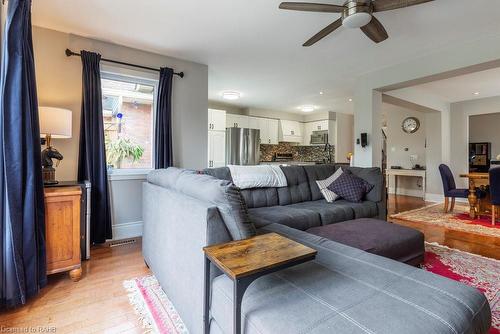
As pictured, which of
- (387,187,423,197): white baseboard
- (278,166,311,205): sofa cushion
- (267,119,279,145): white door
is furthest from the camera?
(267,119,279,145): white door

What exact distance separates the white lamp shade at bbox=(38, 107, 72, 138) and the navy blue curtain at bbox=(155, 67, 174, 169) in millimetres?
1155

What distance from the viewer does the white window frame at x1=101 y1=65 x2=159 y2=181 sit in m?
3.20

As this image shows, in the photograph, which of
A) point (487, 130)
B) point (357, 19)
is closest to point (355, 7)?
point (357, 19)

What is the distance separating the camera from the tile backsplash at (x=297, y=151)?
7430 millimetres

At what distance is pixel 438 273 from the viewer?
7.30ft

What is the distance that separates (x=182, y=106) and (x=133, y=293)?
2597mm

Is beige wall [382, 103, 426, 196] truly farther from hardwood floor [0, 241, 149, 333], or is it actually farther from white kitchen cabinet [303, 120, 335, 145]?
hardwood floor [0, 241, 149, 333]

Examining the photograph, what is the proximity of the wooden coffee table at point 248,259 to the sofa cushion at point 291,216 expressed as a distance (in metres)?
1.25

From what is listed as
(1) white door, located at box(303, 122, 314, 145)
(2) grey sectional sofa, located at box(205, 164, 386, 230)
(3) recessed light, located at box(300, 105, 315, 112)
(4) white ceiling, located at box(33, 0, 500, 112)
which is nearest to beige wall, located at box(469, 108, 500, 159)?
(1) white door, located at box(303, 122, 314, 145)

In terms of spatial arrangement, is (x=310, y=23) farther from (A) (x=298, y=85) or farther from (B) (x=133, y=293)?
(B) (x=133, y=293)

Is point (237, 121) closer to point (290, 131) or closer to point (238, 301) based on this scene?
point (290, 131)

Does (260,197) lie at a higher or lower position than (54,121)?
lower

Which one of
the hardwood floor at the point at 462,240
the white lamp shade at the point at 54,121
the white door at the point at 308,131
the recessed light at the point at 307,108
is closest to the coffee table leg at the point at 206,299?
the white lamp shade at the point at 54,121

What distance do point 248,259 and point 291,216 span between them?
1613mm
